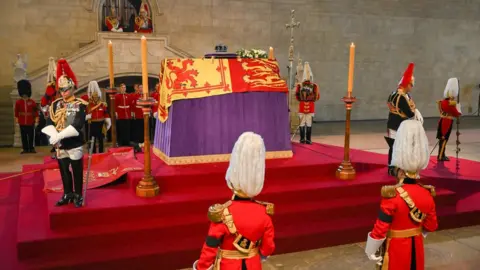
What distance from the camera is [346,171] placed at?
582 cm

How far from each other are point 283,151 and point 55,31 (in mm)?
10575

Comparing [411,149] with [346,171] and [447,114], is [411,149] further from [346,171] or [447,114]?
[447,114]

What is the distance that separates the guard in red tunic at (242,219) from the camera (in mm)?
2574

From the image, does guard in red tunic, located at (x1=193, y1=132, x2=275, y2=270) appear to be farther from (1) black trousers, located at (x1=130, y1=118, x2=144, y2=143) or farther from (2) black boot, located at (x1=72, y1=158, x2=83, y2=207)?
(1) black trousers, located at (x1=130, y1=118, x2=144, y2=143)

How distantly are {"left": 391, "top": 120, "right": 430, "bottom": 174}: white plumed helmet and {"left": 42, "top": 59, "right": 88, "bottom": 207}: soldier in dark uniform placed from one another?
3252 mm

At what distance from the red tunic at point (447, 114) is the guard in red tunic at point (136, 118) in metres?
6.75

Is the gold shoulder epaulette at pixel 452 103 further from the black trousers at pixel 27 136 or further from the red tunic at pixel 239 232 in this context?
the black trousers at pixel 27 136

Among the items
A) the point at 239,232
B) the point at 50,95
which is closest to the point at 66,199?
the point at 239,232

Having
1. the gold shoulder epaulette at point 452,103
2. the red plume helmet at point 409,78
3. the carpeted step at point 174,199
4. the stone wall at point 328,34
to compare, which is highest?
the stone wall at point 328,34

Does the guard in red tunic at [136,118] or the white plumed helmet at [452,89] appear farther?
the guard in red tunic at [136,118]

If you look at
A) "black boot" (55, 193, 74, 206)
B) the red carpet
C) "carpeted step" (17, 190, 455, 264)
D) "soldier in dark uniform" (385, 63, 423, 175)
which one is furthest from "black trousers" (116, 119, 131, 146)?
"soldier in dark uniform" (385, 63, 423, 175)

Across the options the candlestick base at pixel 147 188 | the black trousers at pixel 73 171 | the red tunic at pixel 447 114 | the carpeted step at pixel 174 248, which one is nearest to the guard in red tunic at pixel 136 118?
the candlestick base at pixel 147 188

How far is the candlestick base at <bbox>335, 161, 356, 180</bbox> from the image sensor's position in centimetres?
579

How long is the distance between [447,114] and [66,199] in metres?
7.18
